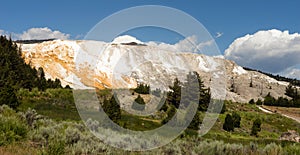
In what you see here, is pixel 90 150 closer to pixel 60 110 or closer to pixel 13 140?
pixel 13 140

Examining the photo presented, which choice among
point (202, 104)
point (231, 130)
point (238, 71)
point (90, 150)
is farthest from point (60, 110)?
point (238, 71)

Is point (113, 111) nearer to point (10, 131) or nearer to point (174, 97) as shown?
point (174, 97)

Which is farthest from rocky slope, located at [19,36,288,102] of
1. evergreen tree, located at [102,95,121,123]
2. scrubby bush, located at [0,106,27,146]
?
scrubby bush, located at [0,106,27,146]

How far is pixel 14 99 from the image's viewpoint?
76.8 feet

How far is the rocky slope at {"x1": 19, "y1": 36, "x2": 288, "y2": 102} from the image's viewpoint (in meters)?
14.0

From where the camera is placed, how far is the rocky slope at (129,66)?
46.0 feet

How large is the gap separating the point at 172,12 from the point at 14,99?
16442mm

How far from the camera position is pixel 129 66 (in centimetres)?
1296

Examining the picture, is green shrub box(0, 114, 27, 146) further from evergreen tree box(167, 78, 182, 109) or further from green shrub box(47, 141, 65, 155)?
evergreen tree box(167, 78, 182, 109)

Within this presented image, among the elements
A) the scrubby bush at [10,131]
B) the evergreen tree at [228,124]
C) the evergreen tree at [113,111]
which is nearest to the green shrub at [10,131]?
the scrubby bush at [10,131]

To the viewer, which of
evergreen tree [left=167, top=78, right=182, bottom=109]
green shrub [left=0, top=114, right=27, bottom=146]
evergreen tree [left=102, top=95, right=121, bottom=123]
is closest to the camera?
green shrub [left=0, top=114, right=27, bottom=146]

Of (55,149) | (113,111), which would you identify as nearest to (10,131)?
(55,149)

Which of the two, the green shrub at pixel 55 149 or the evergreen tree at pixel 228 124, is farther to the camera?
the evergreen tree at pixel 228 124

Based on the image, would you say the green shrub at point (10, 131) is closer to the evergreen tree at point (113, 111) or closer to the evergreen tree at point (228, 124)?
the evergreen tree at point (113, 111)
